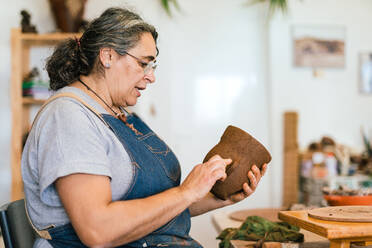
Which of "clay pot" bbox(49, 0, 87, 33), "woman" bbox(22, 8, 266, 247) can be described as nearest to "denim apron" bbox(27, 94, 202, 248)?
"woman" bbox(22, 8, 266, 247)

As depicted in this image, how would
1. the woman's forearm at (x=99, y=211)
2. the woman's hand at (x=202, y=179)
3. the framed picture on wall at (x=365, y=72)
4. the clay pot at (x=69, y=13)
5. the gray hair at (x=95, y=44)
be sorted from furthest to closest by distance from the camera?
the framed picture on wall at (x=365, y=72)
the clay pot at (x=69, y=13)
the gray hair at (x=95, y=44)
the woman's hand at (x=202, y=179)
the woman's forearm at (x=99, y=211)

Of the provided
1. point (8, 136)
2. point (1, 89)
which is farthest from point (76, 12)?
point (8, 136)

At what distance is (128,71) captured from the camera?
138 cm

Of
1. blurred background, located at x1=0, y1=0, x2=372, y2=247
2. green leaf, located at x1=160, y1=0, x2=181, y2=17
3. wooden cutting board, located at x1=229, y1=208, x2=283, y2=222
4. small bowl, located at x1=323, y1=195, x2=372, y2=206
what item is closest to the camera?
small bowl, located at x1=323, y1=195, x2=372, y2=206

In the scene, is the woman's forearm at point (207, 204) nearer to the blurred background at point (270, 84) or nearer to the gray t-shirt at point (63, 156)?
the gray t-shirt at point (63, 156)

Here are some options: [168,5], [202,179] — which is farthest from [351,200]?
[168,5]

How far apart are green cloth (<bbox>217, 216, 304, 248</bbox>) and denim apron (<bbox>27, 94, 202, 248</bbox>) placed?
278 mm

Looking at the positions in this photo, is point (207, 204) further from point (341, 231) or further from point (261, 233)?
point (341, 231)

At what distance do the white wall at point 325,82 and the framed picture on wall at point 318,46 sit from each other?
51 mm

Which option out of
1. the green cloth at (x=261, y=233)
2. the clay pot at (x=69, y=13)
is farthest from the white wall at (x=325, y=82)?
the green cloth at (x=261, y=233)

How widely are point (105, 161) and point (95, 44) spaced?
42 centimetres

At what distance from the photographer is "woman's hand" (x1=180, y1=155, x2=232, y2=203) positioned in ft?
3.93

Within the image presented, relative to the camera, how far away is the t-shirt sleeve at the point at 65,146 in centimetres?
110

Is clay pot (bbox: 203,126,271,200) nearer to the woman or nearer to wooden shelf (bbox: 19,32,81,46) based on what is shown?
the woman
